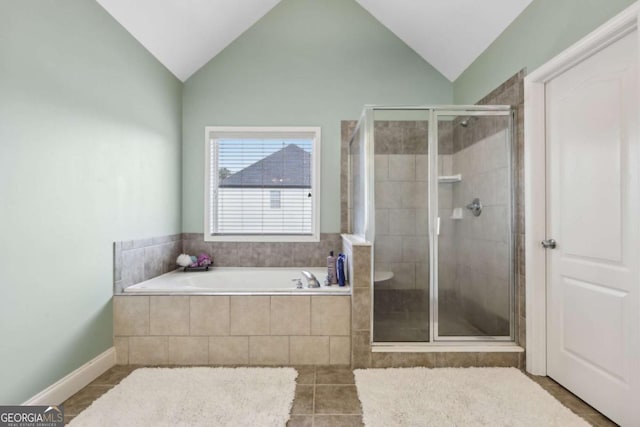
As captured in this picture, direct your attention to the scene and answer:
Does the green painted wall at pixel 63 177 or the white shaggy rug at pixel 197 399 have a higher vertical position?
the green painted wall at pixel 63 177

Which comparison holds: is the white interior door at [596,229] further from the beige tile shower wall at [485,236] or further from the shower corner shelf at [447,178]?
the shower corner shelf at [447,178]

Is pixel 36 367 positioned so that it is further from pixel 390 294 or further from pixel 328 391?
pixel 390 294

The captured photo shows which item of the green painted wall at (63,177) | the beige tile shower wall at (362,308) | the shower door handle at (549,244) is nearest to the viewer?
the green painted wall at (63,177)

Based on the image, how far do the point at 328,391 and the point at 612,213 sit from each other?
1.77 metres

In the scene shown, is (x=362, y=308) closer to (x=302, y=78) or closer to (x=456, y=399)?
(x=456, y=399)

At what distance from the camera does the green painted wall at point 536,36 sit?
1.74 m

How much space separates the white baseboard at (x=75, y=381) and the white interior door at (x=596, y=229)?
2850 millimetres

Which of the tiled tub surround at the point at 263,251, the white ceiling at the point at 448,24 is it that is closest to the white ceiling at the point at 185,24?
the white ceiling at the point at 448,24

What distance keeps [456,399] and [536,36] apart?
2.21 meters

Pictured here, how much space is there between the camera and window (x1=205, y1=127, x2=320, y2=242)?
3.53 m

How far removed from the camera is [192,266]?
328 centimetres

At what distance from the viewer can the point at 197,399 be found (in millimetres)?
1920

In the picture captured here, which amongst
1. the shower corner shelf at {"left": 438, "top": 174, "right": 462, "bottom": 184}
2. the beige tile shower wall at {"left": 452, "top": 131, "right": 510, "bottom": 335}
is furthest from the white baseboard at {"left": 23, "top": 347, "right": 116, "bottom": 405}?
the shower corner shelf at {"left": 438, "top": 174, "right": 462, "bottom": 184}

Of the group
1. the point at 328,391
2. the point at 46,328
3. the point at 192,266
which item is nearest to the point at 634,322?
the point at 328,391
